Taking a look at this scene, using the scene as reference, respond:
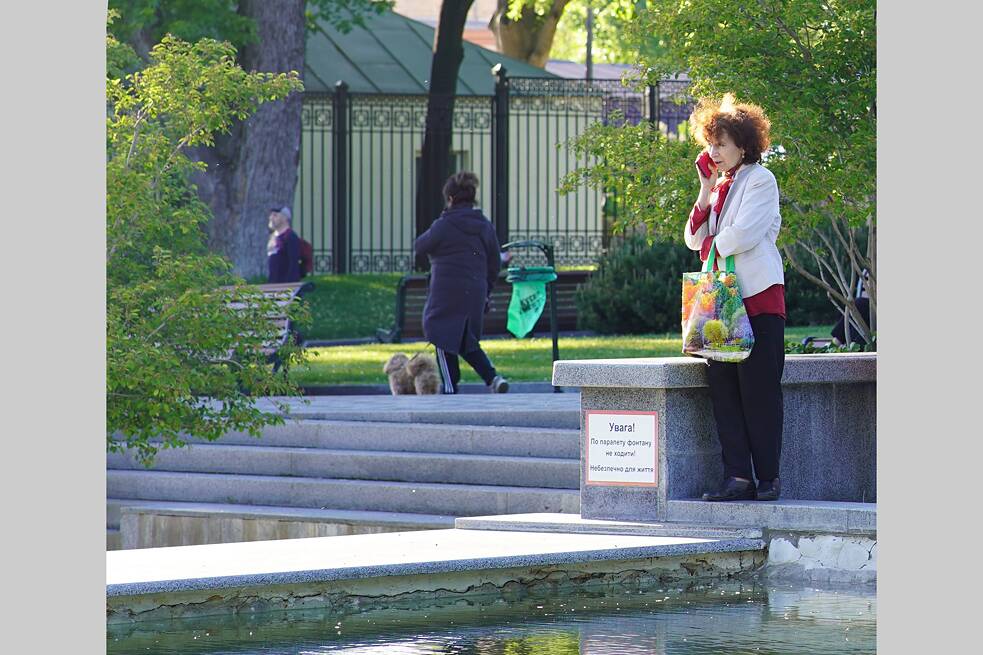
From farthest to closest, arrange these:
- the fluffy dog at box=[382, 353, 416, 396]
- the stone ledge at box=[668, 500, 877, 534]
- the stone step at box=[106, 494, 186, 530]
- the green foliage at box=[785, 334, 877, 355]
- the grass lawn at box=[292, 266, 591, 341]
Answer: the grass lawn at box=[292, 266, 591, 341], the fluffy dog at box=[382, 353, 416, 396], the green foliage at box=[785, 334, 877, 355], the stone step at box=[106, 494, 186, 530], the stone ledge at box=[668, 500, 877, 534]

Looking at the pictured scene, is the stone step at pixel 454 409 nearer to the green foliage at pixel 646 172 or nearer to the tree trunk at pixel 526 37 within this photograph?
the green foliage at pixel 646 172

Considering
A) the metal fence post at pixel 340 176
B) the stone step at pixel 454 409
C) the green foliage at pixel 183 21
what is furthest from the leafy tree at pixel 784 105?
the metal fence post at pixel 340 176

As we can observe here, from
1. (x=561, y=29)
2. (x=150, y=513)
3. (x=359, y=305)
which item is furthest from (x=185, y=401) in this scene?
(x=561, y=29)

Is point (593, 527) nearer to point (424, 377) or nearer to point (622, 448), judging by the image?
point (622, 448)

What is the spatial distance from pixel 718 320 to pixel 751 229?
0.44 meters

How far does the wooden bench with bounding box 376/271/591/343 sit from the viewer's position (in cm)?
2092

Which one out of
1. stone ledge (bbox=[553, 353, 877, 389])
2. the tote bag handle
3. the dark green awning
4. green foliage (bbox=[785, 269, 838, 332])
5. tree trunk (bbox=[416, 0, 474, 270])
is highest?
the dark green awning

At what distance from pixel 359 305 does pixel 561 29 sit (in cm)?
4464

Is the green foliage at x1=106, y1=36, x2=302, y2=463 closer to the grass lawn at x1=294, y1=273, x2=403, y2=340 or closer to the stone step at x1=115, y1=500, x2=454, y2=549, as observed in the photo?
the stone step at x1=115, y1=500, x2=454, y2=549

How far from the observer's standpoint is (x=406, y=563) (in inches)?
295

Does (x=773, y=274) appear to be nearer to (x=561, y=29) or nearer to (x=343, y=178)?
(x=343, y=178)

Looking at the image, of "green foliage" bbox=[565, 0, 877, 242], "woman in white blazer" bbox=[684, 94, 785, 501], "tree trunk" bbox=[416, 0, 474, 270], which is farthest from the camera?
"tree trunk" bbox=[416, 0, 474, 270]

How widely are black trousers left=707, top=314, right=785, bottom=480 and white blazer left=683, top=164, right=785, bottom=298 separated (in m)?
0.20

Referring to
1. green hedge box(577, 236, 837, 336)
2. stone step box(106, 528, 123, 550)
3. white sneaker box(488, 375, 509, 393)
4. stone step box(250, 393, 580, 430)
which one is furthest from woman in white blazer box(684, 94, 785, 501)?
green hedge box(577, 236, 837, 336)
